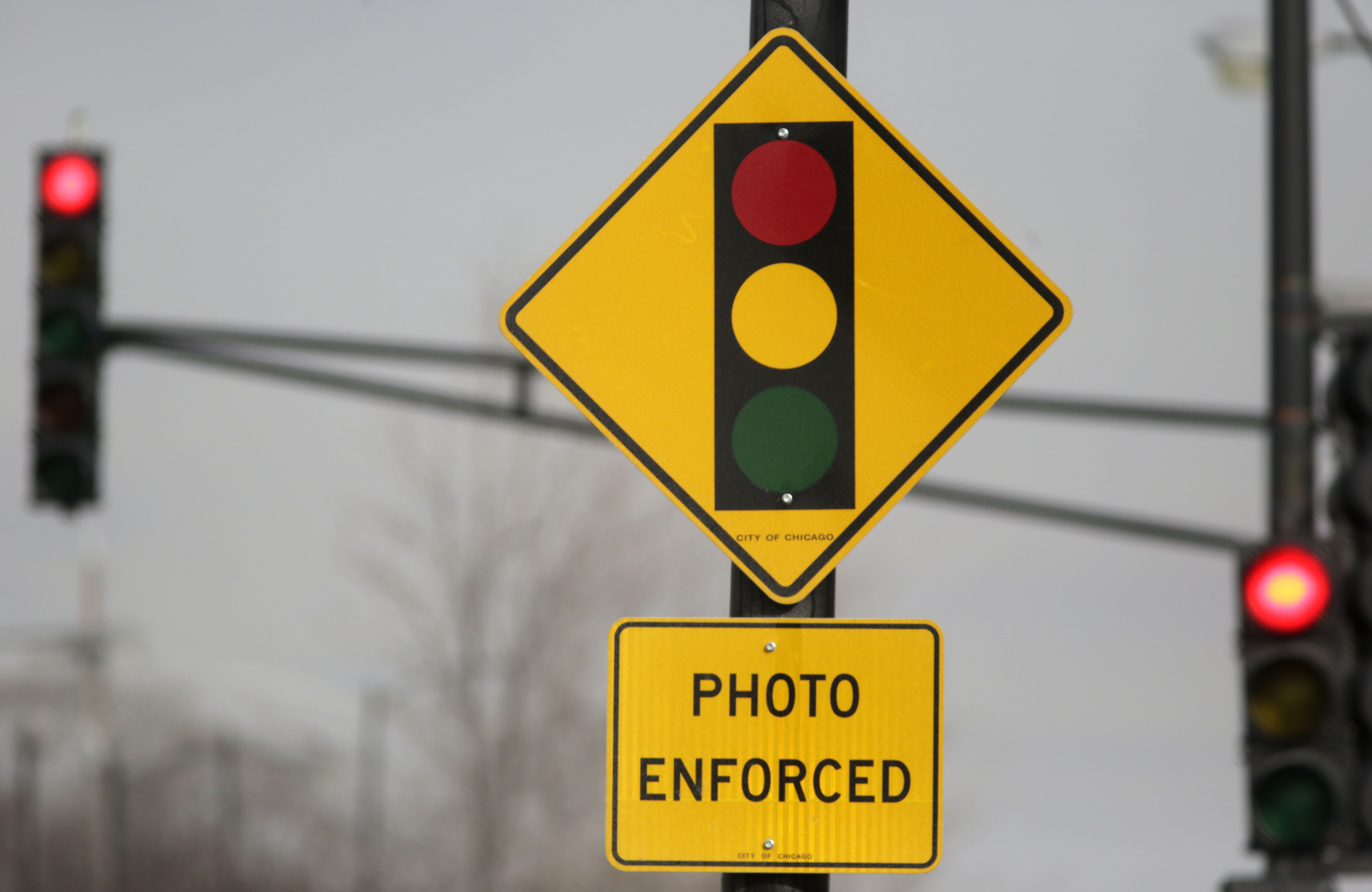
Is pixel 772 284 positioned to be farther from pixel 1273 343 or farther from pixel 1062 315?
pixel 1273 343

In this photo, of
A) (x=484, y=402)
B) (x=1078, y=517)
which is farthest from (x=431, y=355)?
(x=1078, y=517)

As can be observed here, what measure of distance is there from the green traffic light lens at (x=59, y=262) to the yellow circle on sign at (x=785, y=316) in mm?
5540

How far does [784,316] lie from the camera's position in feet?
11.6

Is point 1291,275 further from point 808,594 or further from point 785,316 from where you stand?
point 808,594

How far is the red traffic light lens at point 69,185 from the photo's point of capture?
8078mm

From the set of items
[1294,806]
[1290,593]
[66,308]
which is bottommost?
[1294,806]

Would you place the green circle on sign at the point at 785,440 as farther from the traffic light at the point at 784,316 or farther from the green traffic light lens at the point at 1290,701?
the green traffic light lens at the point at 1290,701

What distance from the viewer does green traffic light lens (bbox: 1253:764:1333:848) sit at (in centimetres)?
567

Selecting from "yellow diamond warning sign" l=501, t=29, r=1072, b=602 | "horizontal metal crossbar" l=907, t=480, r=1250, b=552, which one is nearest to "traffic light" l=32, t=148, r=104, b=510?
"horizontal metal crossbar" l=907, t=480, r=1250, b=552

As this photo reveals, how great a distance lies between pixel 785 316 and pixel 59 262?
5623mm

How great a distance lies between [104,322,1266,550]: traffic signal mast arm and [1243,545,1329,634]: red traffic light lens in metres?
1.77

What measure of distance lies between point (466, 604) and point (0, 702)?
55.4 metres

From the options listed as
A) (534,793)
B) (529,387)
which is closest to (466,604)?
(534,793)

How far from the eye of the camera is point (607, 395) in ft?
11.5
